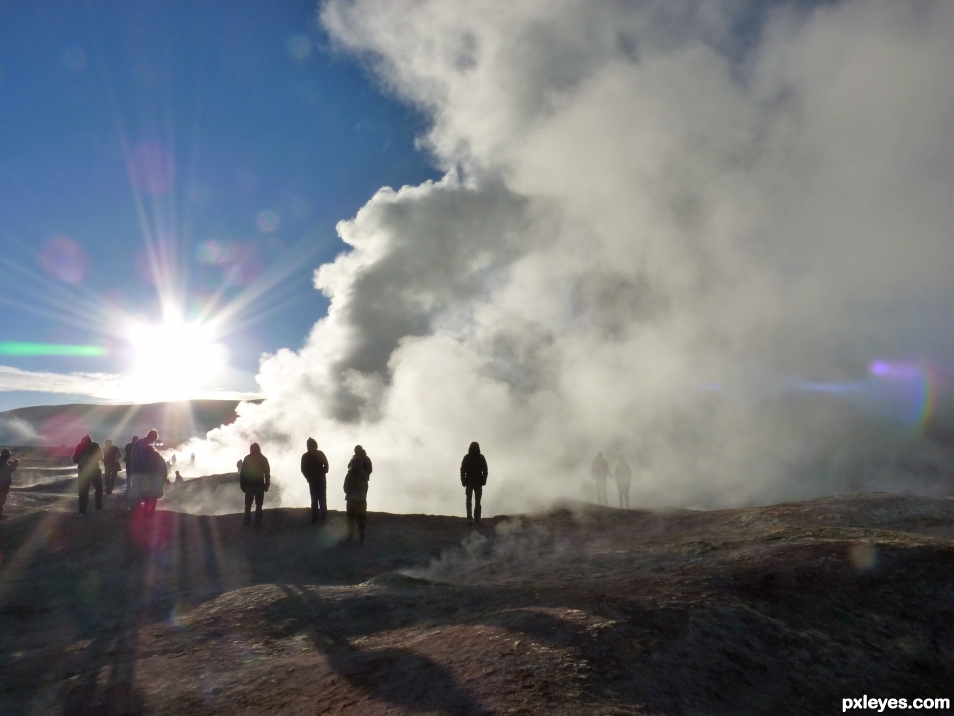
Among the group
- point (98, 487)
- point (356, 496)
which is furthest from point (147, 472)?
point (356, 496)

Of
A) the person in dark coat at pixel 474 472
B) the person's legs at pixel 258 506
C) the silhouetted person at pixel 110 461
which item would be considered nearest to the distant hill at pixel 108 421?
the silhouetted person at pixel 110 461

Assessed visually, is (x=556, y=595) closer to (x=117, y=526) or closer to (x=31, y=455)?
(x=117, y=526)

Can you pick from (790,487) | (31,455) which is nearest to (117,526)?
(790,487)

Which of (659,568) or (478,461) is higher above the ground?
(478,461)

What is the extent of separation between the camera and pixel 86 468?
549 inches

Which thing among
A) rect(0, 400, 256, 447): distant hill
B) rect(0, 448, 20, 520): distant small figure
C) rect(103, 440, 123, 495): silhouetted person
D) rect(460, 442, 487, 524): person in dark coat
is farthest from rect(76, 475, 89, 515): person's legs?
rect(0, 400, 256, 447): distant hill

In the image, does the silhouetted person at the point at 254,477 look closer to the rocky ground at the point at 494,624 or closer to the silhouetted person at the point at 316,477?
the silhouetted person at the point at 316,477

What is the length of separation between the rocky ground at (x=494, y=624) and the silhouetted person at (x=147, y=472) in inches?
63.5

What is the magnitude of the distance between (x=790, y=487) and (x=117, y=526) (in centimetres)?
2730

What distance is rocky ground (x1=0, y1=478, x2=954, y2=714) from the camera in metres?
4.79

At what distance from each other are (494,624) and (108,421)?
119 meters

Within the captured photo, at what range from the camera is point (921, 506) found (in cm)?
1210

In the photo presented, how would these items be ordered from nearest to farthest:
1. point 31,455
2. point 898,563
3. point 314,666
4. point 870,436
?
1. point 314,666
2. point 898,563
3. point 870,436
4. point 31,455

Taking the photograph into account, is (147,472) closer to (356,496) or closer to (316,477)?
(316,477)
